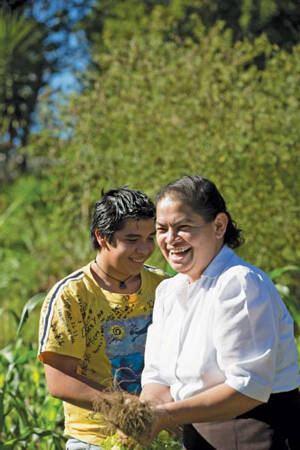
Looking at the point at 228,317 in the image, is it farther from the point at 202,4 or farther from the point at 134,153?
the point at 202,4

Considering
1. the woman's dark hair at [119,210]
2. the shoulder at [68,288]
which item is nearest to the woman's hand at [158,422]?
the shoulder at [68,288]

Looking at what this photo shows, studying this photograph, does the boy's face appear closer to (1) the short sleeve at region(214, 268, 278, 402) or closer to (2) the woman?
(2) the woman

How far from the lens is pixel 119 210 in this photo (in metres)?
2.57

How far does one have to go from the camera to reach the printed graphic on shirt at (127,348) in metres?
2.57

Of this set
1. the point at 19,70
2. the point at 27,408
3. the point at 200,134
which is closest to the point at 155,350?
the point at 27,408

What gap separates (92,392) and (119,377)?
0.60ft

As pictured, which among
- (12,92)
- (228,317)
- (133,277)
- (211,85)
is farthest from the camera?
(12,92)

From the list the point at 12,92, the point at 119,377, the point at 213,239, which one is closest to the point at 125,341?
the point at 119,377

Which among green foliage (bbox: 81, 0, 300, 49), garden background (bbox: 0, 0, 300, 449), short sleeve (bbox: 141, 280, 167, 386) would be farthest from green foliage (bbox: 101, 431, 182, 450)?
green foliage (bbox: 81, 0, 300, 49)

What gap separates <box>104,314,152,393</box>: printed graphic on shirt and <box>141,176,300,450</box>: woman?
1.30ft

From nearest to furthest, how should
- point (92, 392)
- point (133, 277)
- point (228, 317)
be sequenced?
point (228, 317) → point (92, 392) → point (133, 277)

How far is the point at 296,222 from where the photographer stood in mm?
6180

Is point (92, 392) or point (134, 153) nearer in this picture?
point (92, 392)

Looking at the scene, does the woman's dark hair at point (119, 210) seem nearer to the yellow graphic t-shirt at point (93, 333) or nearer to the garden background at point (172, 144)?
the yellow graphic t-shirt at point (93, 333)
